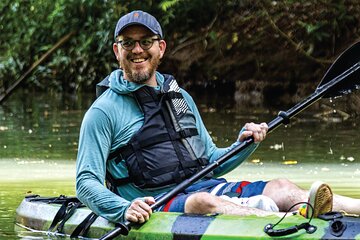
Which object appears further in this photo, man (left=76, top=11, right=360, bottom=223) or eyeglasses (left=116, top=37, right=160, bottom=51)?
eyeglasses (left=116, top=37, right=160, bottom=51)

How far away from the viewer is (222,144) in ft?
37.0

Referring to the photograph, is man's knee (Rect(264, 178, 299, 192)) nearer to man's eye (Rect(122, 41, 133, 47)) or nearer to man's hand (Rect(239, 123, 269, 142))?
man's hand (Rect(239, 123, 269, 142))

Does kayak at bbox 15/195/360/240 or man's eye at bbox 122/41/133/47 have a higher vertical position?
man's eye at bbox 122/41/133/47

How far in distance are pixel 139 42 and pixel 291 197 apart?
3.69 ft

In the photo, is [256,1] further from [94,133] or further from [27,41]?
[94,133]

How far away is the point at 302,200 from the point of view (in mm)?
5625

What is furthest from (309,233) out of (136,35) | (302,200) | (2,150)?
(2,150)

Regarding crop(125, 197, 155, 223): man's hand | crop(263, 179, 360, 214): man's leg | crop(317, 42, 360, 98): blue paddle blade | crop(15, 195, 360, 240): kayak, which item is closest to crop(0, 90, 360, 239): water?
crop(15, 195, 360, 240): kayak

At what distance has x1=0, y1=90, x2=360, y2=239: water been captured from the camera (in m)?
8.48

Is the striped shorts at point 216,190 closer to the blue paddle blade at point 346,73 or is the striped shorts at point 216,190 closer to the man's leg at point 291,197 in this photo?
the man's leg at point 291,197

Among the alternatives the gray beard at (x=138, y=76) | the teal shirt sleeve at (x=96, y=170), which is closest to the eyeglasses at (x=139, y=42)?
the gray beard at (x=138, y=76)

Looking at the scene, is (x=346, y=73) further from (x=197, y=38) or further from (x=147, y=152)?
(x=197, y=38)

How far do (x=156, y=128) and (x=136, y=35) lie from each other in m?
0.49

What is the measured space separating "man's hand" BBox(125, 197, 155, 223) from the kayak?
50mm
